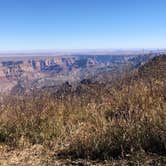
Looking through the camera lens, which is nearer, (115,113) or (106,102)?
(115,113)

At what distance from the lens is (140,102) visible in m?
6.50

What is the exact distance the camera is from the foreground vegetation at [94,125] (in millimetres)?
4562

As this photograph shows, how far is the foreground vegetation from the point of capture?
4.56 m

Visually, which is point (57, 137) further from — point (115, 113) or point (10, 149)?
point (115, 113)

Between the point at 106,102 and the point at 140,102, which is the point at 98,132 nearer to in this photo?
the point at 140,102

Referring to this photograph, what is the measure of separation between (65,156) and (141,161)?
1123 millimetres

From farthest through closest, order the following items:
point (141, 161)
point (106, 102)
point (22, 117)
Result: point (106, 102) → point (22, 117) → point (141, 161)

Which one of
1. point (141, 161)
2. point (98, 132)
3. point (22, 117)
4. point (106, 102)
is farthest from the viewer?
point (106, 102)

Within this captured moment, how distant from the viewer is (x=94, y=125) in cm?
562

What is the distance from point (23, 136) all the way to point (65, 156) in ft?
4.08

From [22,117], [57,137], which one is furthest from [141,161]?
[22,117]

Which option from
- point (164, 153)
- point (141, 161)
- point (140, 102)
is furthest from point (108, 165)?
point (140, 102)

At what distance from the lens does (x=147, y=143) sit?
448 centimetres

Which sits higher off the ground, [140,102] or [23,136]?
[140,102]
